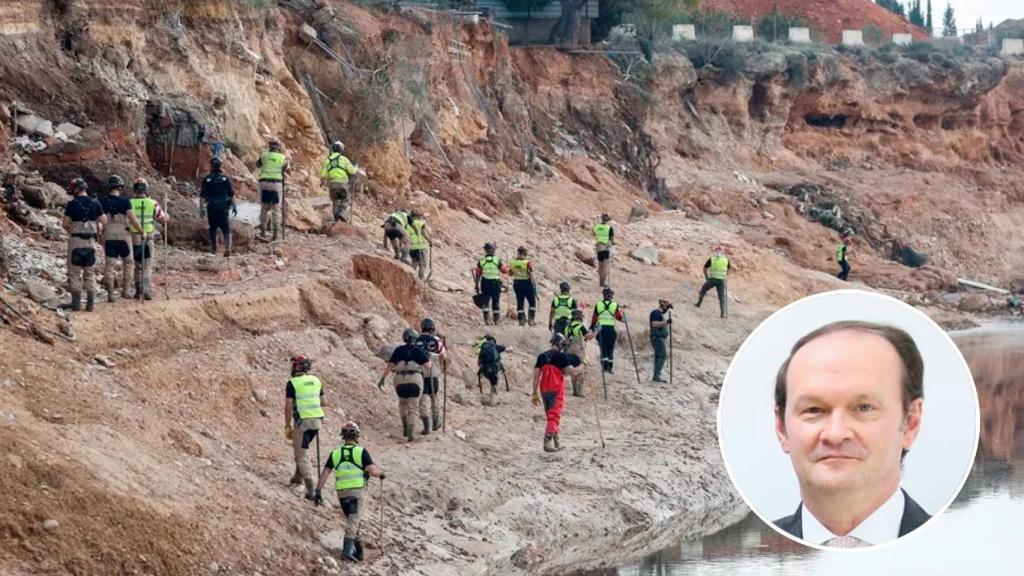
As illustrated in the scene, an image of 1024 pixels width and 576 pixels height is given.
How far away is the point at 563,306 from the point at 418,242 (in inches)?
114

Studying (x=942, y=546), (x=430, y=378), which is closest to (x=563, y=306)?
(x=430, y=378)

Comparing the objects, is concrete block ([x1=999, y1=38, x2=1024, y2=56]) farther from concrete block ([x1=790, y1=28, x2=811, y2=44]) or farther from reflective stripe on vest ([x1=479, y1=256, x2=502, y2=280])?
reflective stripe on vest ([x1=479, y1=256, x2=502, y2=280])

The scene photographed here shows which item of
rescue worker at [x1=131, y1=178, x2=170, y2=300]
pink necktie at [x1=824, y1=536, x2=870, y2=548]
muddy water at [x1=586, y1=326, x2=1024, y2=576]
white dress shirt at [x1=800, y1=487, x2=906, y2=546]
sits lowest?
muddy water at [x1=586, y1=326, x2=1024, y2=576]

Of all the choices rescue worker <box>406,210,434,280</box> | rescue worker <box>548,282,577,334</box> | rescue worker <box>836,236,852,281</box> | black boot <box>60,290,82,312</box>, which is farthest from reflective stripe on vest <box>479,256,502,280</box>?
rescue worker <box>836,236,852,281</box>

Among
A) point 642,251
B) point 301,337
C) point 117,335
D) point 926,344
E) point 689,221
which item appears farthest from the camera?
point 689,221

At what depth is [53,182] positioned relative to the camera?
22312 mm

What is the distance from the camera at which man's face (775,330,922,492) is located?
341 cm

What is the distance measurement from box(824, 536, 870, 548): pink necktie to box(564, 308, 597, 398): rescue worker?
19486mm

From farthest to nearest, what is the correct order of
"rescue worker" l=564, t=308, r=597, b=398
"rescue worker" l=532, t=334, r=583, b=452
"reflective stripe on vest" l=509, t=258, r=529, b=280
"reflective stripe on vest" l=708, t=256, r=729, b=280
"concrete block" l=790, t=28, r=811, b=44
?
1. "concrete block" l=790, t=28, r=811, b=44
2. "reflective stripe on vest" l=708, t=256, r=729, b=280
3. "reflective stripe on vest" l=509, t=258, r=529, b=280
4. "rescue worker" l=564, t=308, r=597, b=398
5. "rescue worker" l=532, t=334, r=583, b=452

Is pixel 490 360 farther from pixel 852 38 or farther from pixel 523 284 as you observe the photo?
pixel 852 38

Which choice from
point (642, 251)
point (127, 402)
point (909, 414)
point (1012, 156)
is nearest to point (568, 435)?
point (127, 402)

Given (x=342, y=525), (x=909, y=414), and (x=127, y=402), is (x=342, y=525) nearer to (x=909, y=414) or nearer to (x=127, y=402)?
(x=127, y=402)

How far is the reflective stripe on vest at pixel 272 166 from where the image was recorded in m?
23.1

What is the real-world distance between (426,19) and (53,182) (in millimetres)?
16895
